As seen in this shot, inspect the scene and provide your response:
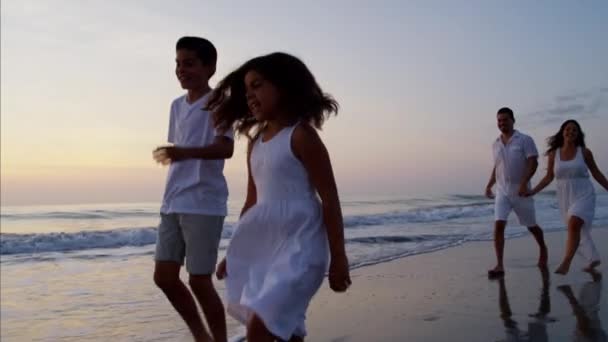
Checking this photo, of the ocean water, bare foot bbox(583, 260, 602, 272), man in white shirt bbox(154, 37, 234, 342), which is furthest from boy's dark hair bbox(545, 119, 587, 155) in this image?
man in white shirt bbox(154, 37, 234, 342)

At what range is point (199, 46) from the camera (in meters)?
3.54

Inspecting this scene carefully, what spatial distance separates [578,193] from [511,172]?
79cm

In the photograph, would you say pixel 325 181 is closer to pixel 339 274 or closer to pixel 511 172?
pixel 339 274

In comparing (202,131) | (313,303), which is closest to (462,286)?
(313,303)

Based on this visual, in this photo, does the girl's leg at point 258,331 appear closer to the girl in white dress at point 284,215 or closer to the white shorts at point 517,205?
the girl in white dress at point 284,215

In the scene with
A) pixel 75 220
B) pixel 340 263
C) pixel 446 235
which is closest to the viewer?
pixel 340 263

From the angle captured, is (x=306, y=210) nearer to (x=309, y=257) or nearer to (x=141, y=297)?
(x=309, y=257)

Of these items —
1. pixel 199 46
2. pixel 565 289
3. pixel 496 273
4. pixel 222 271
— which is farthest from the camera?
pixel 496 273

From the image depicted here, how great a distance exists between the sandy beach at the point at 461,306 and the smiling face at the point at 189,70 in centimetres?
194

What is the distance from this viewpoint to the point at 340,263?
2.44 m

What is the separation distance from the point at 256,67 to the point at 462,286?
14.5 feet

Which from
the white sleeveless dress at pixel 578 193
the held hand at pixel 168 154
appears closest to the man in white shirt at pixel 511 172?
the white sleeveless dress at pixel 578 193

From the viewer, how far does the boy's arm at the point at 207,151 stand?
3178 millimetres

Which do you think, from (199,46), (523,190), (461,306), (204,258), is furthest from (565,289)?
(199,46)
